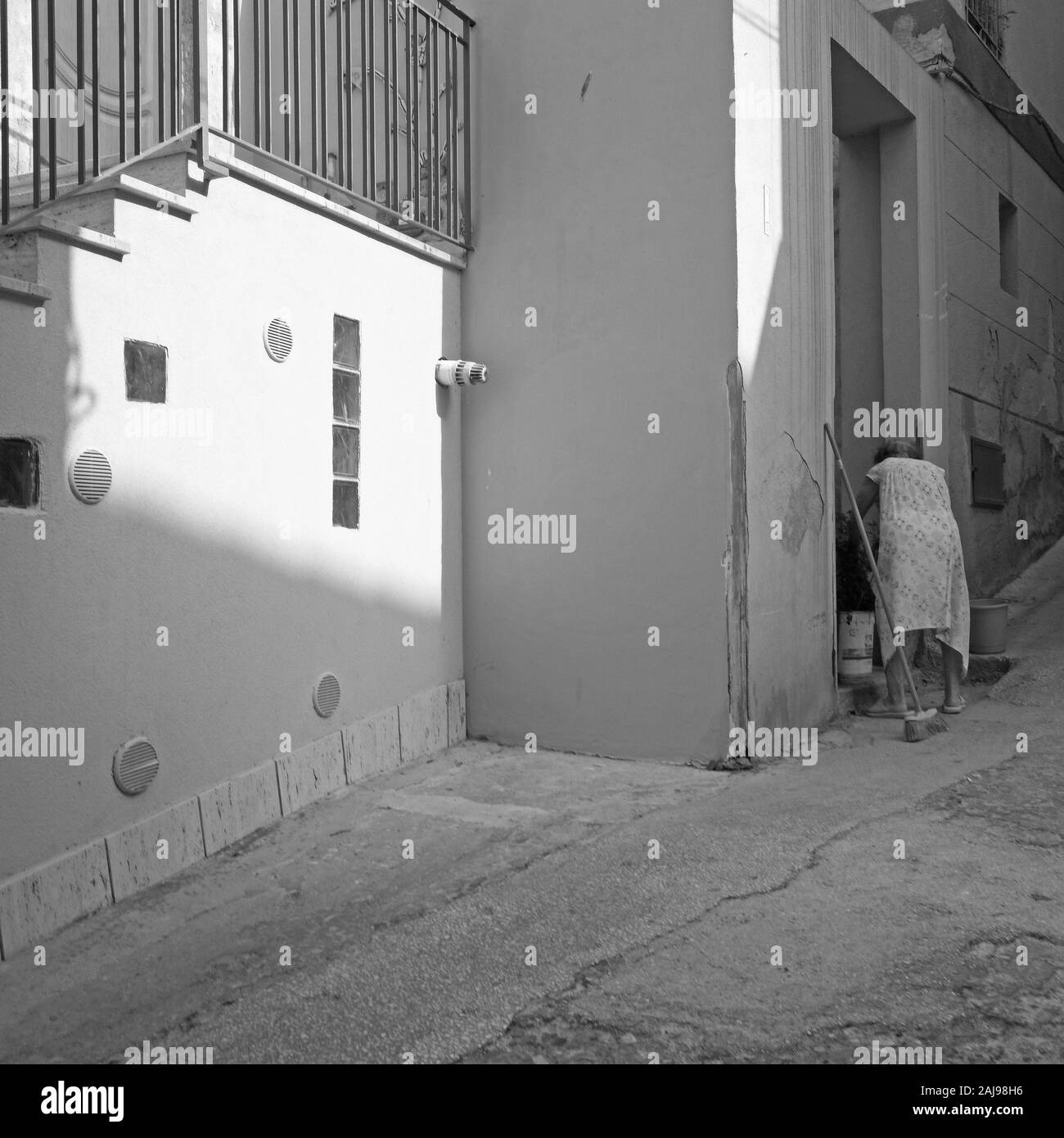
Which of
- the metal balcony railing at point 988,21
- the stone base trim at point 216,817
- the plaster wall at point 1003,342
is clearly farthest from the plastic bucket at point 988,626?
the metal balcony railing at point 988,21

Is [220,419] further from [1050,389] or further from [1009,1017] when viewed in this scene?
[1050,389]

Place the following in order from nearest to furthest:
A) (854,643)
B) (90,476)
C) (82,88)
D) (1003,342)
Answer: (90,476)
(82,88)
(854,643)
(1003,342)

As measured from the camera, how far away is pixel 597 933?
11.8ft

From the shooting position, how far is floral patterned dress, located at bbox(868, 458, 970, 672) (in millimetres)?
6652

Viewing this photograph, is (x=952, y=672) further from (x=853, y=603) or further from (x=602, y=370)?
(x=602, y=370)

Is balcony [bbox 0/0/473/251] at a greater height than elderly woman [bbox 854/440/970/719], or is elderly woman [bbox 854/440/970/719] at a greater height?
balcony [bbox 0/0/473/251]

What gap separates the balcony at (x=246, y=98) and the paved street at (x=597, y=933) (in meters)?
2.40

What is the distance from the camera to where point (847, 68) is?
7355 millimetres

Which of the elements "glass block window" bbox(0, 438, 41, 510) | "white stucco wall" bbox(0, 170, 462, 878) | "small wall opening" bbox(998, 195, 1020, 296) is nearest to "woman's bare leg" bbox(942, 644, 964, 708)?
"white stucco wall" bbox(0, 170, 462, 878)

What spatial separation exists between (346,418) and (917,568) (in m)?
3.30

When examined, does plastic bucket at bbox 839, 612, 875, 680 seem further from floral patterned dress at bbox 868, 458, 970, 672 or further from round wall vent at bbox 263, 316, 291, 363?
round wall vent at bbox 263, 316, 291, 363

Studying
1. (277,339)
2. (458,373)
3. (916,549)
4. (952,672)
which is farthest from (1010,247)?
(277,339)
